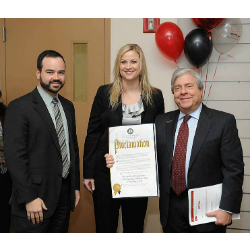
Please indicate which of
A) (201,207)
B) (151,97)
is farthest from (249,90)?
(201,207)

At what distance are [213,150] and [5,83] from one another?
7.75 ft

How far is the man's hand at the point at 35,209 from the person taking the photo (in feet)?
5.93

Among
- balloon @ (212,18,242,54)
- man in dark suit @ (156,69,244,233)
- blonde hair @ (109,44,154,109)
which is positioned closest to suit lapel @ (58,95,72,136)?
blonde hair @ (109,44,154,109)

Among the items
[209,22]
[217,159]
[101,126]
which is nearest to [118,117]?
[101,126]

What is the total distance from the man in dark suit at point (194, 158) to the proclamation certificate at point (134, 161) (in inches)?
2.4

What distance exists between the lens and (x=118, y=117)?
2.09 m

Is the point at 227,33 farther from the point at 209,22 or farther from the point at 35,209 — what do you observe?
the point at 35,209

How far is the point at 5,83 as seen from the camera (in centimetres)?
311

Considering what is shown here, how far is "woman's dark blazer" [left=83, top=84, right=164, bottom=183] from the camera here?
2.11 meters

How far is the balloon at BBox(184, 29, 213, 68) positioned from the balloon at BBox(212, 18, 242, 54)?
0.10m

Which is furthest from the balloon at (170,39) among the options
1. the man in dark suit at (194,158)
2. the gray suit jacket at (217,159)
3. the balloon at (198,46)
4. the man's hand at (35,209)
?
the man's hand at (35,209)

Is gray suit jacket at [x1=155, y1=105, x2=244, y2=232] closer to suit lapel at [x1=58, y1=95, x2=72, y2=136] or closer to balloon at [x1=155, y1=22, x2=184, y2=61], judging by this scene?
suit lapel at [x1=58, y1=95, x2=72, y2=136]

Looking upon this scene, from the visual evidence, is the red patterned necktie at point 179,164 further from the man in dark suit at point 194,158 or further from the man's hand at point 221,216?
the man's hand at point 221,216

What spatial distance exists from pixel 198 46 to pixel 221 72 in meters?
0.53
